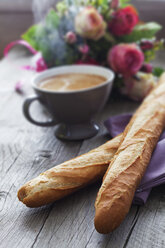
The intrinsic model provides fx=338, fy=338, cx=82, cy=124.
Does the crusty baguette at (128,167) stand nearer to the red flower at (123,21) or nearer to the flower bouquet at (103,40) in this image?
the flower bouquet at (103,40)

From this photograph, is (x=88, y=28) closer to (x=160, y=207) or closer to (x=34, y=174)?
(x=34, y=174)

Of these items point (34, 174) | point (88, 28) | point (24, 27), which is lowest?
point (24, 27)

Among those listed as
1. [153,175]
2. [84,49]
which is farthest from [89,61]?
[153,175]

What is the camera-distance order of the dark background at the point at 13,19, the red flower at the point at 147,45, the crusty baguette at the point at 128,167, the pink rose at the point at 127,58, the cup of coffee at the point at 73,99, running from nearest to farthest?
the crusty baguette at the point at 128,167 → the cup of coffee at the point at 73,99 → the pink rose at the point at 127,58 → the red flower at the point at 147,45 → the dark background at the point at 13,19

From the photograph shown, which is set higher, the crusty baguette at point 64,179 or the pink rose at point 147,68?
the crusty baguette at point 64,179

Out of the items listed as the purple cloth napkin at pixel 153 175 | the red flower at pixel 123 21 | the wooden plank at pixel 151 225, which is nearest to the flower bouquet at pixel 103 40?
the red flower at pixel 123 21

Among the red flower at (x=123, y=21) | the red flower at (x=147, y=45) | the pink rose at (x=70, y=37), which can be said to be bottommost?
the red flower at (x=147, y=45)

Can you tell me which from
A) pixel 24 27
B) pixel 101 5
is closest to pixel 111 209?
pixel 101 5
